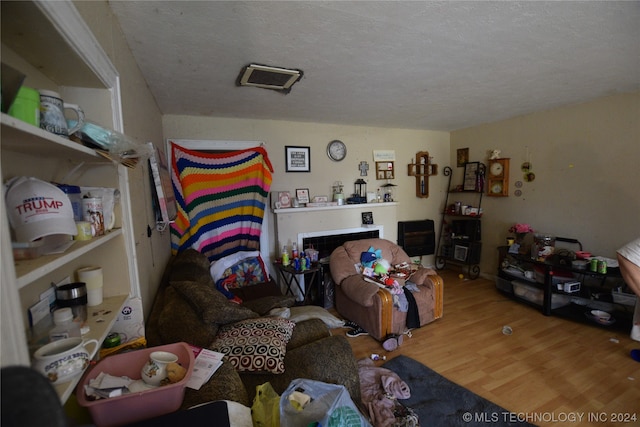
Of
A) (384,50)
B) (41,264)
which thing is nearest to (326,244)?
(384,50)

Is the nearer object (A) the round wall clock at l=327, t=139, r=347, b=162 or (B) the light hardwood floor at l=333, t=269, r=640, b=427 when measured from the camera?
(B) the light hardwood floor at l=333, t=269, r=640, b=427

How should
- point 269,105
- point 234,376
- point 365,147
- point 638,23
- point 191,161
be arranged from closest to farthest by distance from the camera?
1. point 234,376
2. point 638,23
3. point 269,105
4. point 191,161
5. point 365,147

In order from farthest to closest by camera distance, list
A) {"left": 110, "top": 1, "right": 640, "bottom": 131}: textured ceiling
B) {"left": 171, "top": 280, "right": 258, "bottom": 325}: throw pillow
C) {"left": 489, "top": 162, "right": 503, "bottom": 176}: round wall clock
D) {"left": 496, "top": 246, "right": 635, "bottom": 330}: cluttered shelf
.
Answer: {"left": 489, "top": 162, "right": 503, "bottom": 176}: round wall clock, {"left": 496, "top": 246, "right": 635, "bottom": 330}: cluttered shelf, {"left": 171, "top": 280, "right": 258, "bottom": 325}: throw pillow, {"left": 110, "top": 1, "right": 640, "bottom": 131}: textured ceiling

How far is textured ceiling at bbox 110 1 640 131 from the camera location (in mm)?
1316

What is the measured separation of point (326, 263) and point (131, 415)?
2.65 m

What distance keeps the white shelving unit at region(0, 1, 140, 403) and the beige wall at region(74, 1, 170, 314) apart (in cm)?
21

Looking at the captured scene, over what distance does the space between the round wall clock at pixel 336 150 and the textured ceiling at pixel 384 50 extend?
Result: 0.82m

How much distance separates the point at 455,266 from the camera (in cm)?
454

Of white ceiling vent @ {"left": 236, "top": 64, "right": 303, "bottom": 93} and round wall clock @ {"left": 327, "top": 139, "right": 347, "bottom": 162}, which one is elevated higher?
white ceiling vent @ {"left": 236, "top": 64, "right": 303, "bottom": 93}

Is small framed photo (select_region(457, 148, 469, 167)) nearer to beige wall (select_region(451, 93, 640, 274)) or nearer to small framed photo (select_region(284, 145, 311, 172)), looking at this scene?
beige wall (select_region(451, 93, 640, 274))

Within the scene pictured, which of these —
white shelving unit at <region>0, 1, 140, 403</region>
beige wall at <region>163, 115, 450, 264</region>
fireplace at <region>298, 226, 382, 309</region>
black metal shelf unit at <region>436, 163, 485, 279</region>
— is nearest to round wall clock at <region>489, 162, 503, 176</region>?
black metal shelf unit at <region>436, 163, 485, 279</region>

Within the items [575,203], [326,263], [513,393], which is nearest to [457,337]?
[513,393]

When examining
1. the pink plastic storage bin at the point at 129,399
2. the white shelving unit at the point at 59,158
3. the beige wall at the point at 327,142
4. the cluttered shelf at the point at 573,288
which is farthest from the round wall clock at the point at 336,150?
the pink plastic storage bin at the point at 129,399

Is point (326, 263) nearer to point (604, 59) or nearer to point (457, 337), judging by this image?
point (457, 337)
